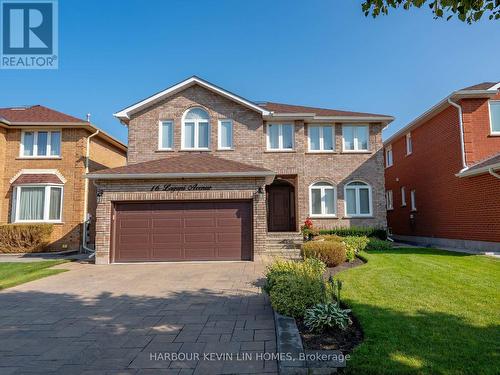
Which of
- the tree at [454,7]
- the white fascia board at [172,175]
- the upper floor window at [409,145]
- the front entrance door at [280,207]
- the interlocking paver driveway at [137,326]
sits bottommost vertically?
the interlocking paver driveway at [137,326]

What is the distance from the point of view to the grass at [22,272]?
896 cm

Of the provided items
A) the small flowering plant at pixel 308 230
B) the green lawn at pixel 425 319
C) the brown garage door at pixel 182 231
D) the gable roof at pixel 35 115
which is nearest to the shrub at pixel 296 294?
the green lawn at pixel 425 319

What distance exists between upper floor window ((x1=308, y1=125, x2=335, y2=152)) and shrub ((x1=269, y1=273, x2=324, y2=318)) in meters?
12.5

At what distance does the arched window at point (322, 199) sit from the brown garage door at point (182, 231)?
17.9ft

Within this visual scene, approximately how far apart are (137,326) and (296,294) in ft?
8.67

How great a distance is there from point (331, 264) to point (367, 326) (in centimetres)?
524

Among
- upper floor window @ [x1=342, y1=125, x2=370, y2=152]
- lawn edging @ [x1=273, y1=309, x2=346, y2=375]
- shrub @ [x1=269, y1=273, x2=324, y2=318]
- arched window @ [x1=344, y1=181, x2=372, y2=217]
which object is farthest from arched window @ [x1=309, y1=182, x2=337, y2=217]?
lawn edging @ [x1=273, y1=309, x2=346, y2=375]

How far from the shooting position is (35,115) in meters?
17.5

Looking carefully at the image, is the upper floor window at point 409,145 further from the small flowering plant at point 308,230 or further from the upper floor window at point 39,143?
the upper floor window at point 39,143

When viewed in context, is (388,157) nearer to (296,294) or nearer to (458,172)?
(458,172)

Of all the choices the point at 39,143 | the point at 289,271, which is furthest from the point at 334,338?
the point at 39,143

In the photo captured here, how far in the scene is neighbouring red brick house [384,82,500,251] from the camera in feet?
41.9

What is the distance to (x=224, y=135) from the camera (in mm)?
15977

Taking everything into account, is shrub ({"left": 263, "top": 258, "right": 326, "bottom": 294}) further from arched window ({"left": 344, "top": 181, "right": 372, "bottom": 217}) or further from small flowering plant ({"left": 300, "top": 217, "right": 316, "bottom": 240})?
arched window ({"left": 344, "top": 181, "right": 372, "bottom": 217})
